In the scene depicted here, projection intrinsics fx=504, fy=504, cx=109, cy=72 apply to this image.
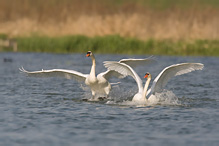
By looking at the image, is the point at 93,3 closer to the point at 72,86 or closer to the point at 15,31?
the point at 15,31

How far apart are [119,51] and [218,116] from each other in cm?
2006

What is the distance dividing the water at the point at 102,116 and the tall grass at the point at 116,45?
443 inches

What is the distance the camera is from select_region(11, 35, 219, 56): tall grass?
1184 inches

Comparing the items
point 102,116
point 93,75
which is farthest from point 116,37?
point 102,116

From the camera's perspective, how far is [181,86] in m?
17.9

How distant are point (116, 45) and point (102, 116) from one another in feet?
66.5

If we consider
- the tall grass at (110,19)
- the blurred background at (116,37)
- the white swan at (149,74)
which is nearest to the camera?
the white swan at (149,74)

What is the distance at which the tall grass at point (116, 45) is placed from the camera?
1184 inches

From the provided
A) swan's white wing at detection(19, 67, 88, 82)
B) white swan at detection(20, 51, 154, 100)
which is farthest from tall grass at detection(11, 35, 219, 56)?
swan's white wing at detection(19, 67, 88, 82)

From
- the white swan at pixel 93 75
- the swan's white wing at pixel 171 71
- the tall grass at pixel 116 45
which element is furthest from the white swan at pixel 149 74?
the tall grass at pixel 116 45

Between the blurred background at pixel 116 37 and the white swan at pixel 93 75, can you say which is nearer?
the white swan at pixel 93 75

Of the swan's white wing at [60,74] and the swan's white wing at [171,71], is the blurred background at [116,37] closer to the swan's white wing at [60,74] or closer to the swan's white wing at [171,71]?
the swan's white wing at [60,74]

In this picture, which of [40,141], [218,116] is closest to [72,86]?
[218,116]

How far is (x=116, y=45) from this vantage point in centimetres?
3134
